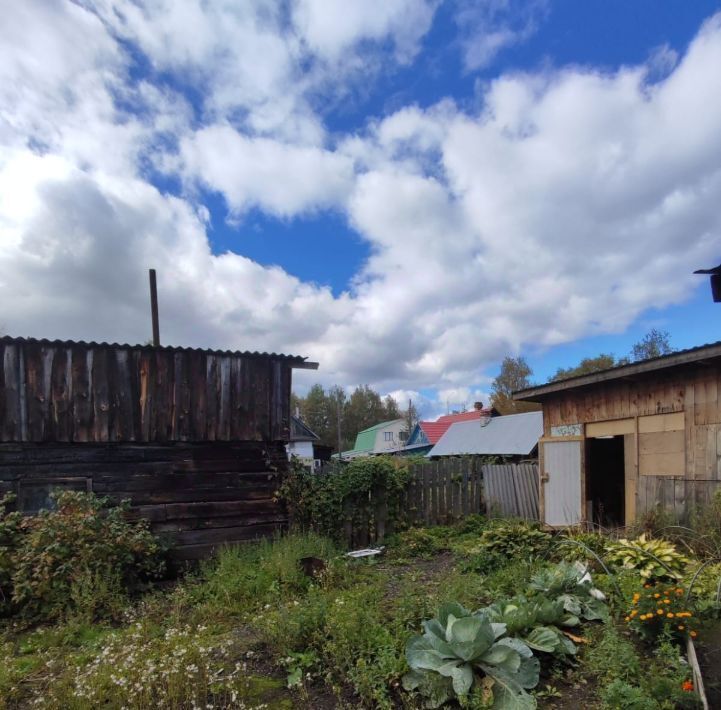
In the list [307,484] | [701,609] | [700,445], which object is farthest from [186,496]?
[700,445]

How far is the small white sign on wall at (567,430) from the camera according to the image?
9242mm

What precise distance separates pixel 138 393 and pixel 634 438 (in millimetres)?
7657

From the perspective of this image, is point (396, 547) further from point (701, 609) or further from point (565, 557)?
point (701, 609)

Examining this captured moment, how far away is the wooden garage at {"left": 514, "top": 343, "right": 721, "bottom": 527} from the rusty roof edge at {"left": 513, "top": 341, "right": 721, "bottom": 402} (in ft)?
0.04

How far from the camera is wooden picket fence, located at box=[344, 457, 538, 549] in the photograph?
9016 millimetres

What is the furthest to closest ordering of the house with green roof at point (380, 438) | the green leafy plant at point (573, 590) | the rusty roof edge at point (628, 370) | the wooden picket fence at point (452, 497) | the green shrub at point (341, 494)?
the house with green roof at point (380, 438) → the wooden picket fence at point (452, 497) → the green shrub at point (341, 494) → the rusty roof edge at point (628, 370) → the green leafy plant at point (573, 590)

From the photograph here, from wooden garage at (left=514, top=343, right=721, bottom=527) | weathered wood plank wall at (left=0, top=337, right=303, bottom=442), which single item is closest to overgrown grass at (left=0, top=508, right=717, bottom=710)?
wooden garage at (left=514, top=343, right=721, bottom=527)

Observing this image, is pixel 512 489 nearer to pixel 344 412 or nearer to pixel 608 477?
pixel 608 477

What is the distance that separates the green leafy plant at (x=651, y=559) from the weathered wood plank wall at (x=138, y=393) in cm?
518

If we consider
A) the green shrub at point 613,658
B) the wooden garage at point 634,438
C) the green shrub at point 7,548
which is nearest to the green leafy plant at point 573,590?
the green shrub at point 613,658

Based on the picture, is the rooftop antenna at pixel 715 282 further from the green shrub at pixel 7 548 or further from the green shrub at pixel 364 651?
the green shrub at pixel 7 548

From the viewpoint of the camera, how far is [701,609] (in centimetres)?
365

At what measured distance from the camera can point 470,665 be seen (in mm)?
3213

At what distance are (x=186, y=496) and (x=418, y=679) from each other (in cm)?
529
